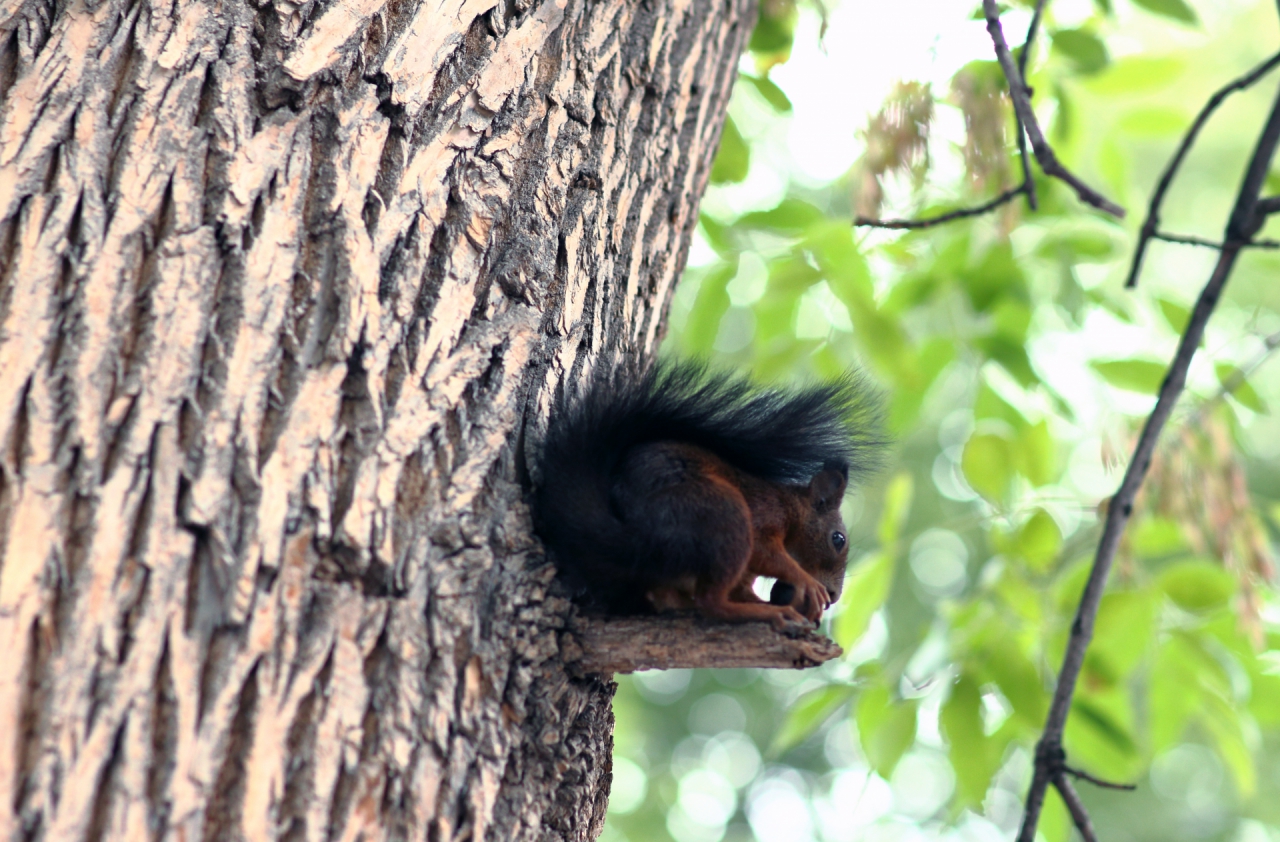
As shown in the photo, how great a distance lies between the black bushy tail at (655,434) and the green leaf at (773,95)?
0.95 meters

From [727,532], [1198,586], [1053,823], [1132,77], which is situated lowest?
[1053,823]

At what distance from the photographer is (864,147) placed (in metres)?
2.09

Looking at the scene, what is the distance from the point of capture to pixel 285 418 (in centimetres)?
101

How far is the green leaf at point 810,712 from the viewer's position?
1950 mm

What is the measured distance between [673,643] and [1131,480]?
931 millimetres

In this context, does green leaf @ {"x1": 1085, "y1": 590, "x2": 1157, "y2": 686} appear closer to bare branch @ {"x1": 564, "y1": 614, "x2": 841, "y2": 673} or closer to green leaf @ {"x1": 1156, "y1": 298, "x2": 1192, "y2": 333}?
green leaf @ {"x1": 1156, "y1": 298, "x2": 1192, "y2": 333}

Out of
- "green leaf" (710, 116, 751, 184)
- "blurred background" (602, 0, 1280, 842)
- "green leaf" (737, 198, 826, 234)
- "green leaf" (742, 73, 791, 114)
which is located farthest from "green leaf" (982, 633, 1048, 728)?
"green leaf" (742, 73, 791, 114)

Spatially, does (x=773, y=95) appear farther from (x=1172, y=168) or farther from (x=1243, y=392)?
(x=1243, y=392)

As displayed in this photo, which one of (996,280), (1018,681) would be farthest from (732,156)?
(1018,681)

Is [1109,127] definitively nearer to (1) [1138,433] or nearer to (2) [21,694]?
(1) [1138,433]

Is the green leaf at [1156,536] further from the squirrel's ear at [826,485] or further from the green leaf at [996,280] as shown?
the squirrel's ear at [826,485]

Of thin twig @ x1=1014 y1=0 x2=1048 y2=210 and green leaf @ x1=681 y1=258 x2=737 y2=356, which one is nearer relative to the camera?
thin twig @ x1=1014 y1=0 x2=1048 y2=210

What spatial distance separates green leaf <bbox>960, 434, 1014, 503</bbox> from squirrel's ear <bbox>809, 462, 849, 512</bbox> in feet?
1.84

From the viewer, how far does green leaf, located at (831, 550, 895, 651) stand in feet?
6.66
